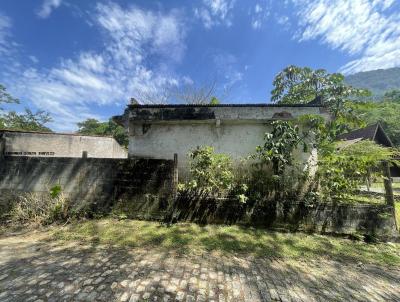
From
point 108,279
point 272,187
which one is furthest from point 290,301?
point 272,187

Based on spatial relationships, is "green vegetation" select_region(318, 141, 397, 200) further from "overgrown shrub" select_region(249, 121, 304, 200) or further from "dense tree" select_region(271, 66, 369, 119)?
"dense tree" select_region(271, 66, 369, 119)

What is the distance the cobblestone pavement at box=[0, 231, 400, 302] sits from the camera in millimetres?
2535

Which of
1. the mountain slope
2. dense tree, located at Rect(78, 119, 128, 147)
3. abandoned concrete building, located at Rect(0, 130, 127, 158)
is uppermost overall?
the mountain slope

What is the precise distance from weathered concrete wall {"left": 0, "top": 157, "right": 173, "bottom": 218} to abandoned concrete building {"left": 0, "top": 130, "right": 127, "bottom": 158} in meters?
5.06

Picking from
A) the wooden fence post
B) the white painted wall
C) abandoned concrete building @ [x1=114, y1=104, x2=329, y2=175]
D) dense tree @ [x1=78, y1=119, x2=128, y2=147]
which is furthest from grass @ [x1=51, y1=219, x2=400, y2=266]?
dense tree @ [x1=78, y1=119, x2=128, y2=147]

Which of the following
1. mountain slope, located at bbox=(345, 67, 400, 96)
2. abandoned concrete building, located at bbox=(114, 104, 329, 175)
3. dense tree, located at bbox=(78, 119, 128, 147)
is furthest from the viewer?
mountain slope, located at bbox=(345, 67, 400, 96)

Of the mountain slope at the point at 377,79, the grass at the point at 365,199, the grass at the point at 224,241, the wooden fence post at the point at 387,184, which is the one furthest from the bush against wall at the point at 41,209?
the mountain slope at the point at 377,79

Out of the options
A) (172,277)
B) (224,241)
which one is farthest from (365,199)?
(172,277)

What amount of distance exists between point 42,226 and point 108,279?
3.12 meters

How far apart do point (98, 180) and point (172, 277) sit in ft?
11.4

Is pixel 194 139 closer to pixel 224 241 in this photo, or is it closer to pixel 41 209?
pixel 224 241

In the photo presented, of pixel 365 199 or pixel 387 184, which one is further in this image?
pixel 365 199

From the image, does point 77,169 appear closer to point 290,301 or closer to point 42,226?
point 42,226

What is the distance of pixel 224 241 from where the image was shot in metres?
4.23
